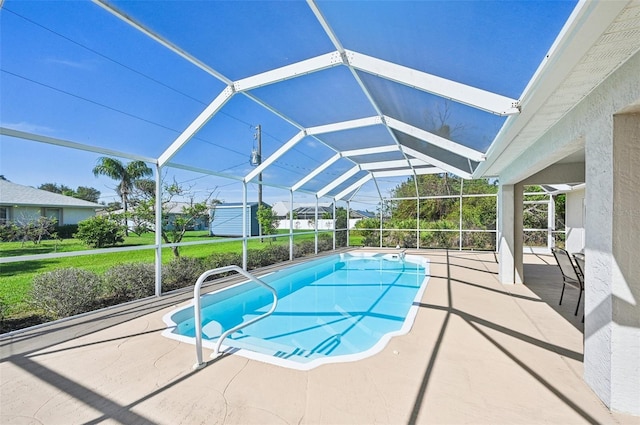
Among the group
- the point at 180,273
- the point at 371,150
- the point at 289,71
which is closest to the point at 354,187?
the point at 371,150

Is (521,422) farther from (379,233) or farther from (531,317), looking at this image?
(379,233)

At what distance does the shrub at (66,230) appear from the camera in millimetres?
7039

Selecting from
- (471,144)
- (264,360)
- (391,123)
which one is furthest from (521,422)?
(391,123)

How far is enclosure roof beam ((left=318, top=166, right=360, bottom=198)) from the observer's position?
11950 mm

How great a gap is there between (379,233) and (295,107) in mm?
10712

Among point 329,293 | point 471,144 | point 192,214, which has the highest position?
point 471,144

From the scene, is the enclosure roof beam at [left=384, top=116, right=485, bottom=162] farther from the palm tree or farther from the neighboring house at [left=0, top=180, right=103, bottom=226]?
the neighboring house at [left=0, top=180, right=103, bottom=226]

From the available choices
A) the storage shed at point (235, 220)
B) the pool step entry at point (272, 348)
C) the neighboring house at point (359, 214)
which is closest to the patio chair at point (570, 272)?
the pool step entry at point (272, 348)

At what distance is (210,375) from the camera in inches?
115

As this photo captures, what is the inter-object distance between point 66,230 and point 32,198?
100 cm

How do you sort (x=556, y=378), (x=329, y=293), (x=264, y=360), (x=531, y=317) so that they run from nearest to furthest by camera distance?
(x=556, y=378) → (x=264, y=360) → (x=531, y=317) → (x=329, y=293)

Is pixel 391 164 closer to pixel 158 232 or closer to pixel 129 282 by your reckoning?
pixel 158 232

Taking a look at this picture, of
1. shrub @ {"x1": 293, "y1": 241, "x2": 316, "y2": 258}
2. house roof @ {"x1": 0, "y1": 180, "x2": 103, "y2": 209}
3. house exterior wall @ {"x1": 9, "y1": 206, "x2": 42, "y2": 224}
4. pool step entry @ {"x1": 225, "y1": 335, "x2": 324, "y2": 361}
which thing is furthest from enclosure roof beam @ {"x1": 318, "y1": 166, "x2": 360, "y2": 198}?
house exterior wall @ {"x1": 9, "y1": 206, "x2": 42, "y2": 224}

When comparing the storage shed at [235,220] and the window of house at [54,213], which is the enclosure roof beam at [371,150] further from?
the storage shed at [235,220]
